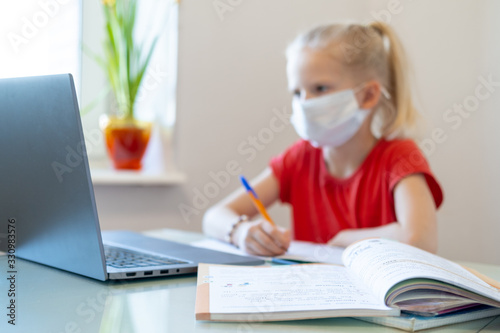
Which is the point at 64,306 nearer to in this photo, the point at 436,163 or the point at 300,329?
the point at 300,329

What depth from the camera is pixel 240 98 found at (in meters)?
2.02

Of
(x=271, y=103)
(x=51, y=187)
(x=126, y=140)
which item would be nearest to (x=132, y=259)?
(x=51, y=187)

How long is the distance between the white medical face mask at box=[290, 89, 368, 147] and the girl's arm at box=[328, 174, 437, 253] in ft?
0.69

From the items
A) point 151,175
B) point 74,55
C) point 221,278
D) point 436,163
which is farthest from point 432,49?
point 221,278

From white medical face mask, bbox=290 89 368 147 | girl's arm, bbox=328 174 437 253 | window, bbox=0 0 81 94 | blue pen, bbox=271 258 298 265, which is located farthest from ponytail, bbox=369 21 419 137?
window, bbox=0 0 81 94

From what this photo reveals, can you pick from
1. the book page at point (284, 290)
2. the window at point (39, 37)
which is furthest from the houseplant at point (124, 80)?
the book page at point (284, 290)

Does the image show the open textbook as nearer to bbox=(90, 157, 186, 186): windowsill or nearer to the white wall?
bbox=(90, 157, 186, 186): windowsill

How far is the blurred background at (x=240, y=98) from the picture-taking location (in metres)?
1.77

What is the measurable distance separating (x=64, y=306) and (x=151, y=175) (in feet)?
Result: 3.96

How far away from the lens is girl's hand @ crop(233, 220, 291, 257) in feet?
2.98

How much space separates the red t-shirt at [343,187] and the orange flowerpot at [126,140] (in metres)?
0.47

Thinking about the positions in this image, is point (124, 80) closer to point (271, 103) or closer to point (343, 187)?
point (271, 103)

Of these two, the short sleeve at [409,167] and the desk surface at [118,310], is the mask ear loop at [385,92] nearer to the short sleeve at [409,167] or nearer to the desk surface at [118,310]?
the short sleeve at [409,167]

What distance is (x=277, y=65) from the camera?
2.12 meters
